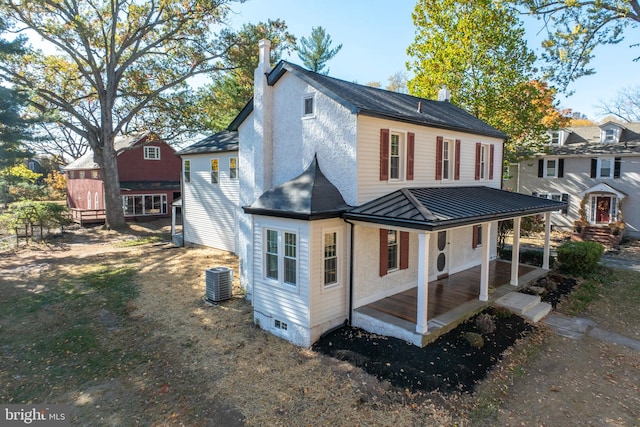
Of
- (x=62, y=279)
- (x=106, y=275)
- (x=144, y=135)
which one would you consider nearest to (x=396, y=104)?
(x=106, y=275)

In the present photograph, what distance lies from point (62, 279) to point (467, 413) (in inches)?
611

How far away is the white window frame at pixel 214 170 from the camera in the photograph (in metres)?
18.9

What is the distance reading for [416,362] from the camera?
751 centimetres

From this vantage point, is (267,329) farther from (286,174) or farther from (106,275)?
(106,275)

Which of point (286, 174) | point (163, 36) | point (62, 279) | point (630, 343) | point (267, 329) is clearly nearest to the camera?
point (630, 343)

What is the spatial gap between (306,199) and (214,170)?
38.5 ft

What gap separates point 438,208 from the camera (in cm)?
922

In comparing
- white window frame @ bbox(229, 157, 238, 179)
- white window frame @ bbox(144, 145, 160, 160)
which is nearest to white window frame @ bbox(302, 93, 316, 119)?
white window frame @ bbox(229, 157, 238, 179)

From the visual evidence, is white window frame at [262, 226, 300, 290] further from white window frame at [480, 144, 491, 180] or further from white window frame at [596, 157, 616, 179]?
white window frame at [596, 157, 616, 179]

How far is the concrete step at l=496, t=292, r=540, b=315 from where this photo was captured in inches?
401

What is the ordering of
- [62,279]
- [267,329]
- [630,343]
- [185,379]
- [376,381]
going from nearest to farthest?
[376,381] < [185,379] < [630,343] < [267,329] < [62,279]

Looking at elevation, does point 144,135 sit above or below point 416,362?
above

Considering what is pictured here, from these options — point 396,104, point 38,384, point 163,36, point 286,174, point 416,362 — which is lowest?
point 38,384

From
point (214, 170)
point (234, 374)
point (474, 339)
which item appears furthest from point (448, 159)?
point (214, 170)
